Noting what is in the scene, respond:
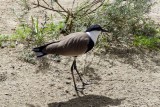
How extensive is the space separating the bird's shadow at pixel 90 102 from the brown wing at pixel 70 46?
64 cm

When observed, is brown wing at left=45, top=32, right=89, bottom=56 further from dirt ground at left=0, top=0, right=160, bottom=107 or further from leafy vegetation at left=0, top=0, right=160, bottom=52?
leafy vegetation at left=0, top=0, right=160, bottom=52

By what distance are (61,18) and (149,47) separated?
1.77 metres

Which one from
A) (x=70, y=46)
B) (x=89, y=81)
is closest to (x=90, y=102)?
(x=89, y=81)

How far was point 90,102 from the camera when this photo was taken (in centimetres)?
549

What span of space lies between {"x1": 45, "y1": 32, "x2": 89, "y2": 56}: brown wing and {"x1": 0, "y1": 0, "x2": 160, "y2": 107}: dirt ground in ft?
1.72

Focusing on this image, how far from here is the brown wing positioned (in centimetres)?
564

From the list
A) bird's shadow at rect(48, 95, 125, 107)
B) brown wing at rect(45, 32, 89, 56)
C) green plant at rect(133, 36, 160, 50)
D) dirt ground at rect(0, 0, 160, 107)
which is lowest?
bird's shadow at rect(48, 95, 125, 107)

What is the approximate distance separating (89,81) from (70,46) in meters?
0.72

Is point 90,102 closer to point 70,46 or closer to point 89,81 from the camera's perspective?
point 89,81

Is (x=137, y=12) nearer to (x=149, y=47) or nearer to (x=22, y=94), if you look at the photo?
(x=149, y=47)

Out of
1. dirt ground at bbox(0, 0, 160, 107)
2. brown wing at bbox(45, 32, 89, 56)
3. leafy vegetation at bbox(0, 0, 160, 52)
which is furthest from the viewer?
leafy vegetation at bbox(0, 0, 160, 52)

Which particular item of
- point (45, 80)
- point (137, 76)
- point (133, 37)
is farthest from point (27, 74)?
point (133, 37)

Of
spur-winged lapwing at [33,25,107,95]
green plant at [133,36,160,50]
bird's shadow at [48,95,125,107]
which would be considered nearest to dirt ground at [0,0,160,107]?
bird's shadow at [48,95,125,107]

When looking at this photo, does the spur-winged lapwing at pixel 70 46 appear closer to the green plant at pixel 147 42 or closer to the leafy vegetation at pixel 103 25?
the leafy vegetation at pixel 103 25
